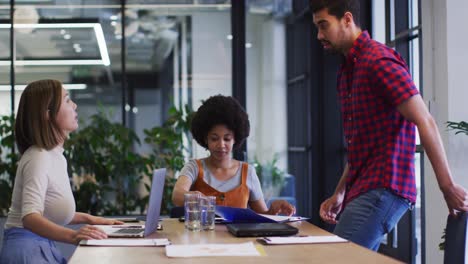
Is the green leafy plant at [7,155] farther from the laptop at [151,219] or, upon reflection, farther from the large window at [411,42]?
the laptop at [151,219]

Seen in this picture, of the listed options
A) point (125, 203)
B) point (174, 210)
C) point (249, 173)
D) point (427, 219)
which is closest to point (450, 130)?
point (427, 219)

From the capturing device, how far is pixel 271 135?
7984mm

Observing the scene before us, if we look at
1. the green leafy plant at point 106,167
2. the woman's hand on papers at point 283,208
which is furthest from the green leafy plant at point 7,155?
the woman's hand on papers at point 283,208

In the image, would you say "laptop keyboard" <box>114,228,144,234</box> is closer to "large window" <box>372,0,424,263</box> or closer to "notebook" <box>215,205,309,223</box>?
"notebook" <box>215,205,309,223</box>

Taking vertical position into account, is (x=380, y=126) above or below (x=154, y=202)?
above

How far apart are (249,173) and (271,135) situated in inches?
167

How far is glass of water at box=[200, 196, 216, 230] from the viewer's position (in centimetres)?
288

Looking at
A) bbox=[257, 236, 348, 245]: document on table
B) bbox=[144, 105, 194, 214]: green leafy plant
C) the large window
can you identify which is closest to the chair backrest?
bbox=[257, 236, 348, 245]: document on table

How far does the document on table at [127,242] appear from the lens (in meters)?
2.43

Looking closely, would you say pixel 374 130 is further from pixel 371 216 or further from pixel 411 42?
pixel 411 42

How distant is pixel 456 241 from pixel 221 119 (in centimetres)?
188

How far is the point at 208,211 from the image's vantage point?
9.50ft

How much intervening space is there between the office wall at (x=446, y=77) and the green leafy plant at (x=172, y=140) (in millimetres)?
2838

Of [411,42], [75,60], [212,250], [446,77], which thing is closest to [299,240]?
[212,250]
